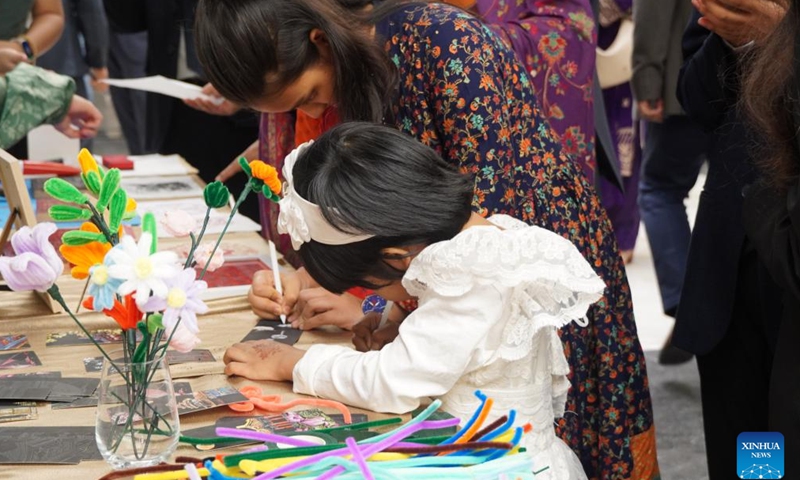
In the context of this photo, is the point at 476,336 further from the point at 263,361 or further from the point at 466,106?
the point at 466,106

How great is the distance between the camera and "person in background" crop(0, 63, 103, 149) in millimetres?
2607

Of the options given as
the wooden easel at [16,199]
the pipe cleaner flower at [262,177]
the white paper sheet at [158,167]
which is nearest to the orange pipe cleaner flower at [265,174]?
the pipe cleaner flower at [262,177]

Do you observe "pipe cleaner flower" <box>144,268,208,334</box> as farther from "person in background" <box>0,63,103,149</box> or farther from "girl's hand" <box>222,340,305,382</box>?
"person in background" <box>0,63,103,149</box>

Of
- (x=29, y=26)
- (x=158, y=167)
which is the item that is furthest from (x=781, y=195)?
(x=29, y=26)

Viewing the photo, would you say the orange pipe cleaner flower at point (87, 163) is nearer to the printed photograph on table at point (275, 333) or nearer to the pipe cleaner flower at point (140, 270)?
the pipe cleaner flower at point (140, 270)

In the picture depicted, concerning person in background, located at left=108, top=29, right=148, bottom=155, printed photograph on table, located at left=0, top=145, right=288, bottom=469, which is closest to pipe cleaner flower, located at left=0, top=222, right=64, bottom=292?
printed photograph on table, located at left=0, top=145, right=288, bottom=469

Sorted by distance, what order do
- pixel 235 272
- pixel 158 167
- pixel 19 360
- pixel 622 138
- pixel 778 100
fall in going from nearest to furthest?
pixel 778 100, pixel 19 360, pixel 235 272, pixel 158 167, pixel 622 138

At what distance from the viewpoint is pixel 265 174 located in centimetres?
136

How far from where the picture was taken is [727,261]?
6.64 feet

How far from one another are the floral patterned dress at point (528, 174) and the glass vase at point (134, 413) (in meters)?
0.67

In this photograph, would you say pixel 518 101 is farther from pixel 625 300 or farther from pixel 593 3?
pixel 593 3

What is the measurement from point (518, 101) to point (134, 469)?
100cm

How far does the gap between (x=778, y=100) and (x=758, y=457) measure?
2.63ft

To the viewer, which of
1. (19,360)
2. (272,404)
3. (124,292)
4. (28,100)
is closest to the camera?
(124,292)
